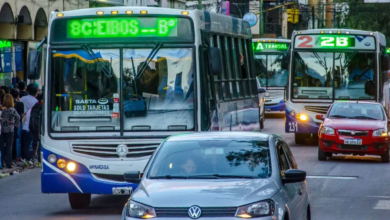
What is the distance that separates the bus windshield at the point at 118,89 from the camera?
490 inches

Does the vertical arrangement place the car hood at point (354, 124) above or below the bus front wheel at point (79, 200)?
above

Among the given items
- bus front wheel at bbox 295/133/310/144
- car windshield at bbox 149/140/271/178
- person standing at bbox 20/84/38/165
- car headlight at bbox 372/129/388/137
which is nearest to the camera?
car windshield at bbox 149/140/271/178

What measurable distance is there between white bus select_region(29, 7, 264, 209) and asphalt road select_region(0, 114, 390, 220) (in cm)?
73

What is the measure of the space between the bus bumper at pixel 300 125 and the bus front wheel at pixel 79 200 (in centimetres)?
1376

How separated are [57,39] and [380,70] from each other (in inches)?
603

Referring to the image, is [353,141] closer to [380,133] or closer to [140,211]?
[380,133]

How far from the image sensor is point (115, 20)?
41.7 feet

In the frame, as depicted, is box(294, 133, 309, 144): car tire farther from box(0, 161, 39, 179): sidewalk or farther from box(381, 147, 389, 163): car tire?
box(0, 161, 39, 179): sidewalk

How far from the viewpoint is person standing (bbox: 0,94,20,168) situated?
61.1 feet

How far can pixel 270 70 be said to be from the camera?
40031 mm

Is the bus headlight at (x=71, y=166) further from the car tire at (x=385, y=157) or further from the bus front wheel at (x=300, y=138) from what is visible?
the bus front wheel at (x=300, y=138)

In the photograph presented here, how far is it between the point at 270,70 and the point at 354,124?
18.3 metres

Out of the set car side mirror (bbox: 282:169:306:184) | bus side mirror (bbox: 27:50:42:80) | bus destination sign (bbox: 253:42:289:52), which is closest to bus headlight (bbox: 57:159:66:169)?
bus side mirror (bbox: 27:50:42:80)

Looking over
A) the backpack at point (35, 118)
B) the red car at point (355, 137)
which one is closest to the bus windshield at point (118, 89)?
the backpack at point (35, 118)
